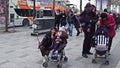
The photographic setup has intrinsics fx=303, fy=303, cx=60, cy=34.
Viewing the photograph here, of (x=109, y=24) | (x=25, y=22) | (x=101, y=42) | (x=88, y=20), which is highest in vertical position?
(x=88, y=20)

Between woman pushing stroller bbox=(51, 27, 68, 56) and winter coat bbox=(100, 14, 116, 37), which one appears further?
winter coat bbox=(100, 14, 116, 37)

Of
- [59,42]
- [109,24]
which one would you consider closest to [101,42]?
[109,24]

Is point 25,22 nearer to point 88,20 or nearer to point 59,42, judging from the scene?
point 88,20

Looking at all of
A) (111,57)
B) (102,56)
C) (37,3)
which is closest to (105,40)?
(102,56)

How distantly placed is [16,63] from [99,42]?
8.30 feet

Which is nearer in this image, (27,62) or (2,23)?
(27,62)

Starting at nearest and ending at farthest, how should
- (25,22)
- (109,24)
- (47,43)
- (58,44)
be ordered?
1. (58,44)
2. (47,43)
3. (109,24)
4. (25,22)

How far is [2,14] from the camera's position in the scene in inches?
1016

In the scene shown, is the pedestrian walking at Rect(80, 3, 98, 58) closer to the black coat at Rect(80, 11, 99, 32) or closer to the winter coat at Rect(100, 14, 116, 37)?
the black coat at Rect(80, 11, 99, 32)

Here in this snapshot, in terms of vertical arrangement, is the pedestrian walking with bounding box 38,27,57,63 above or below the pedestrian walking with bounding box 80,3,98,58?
below

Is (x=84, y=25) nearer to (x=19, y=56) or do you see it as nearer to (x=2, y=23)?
(x=19, y=56)

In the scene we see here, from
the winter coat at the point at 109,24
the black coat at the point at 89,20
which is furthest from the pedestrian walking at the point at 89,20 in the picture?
the winter coat at the point at 109,24

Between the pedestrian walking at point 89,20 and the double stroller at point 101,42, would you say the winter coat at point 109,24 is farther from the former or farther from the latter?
the pedestrian walking at point 89,20

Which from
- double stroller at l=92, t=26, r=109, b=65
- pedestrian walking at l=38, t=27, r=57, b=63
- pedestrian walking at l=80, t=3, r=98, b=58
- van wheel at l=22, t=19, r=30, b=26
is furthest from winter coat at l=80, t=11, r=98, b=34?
van wheel at l=22, t=19, r=30, b=26
